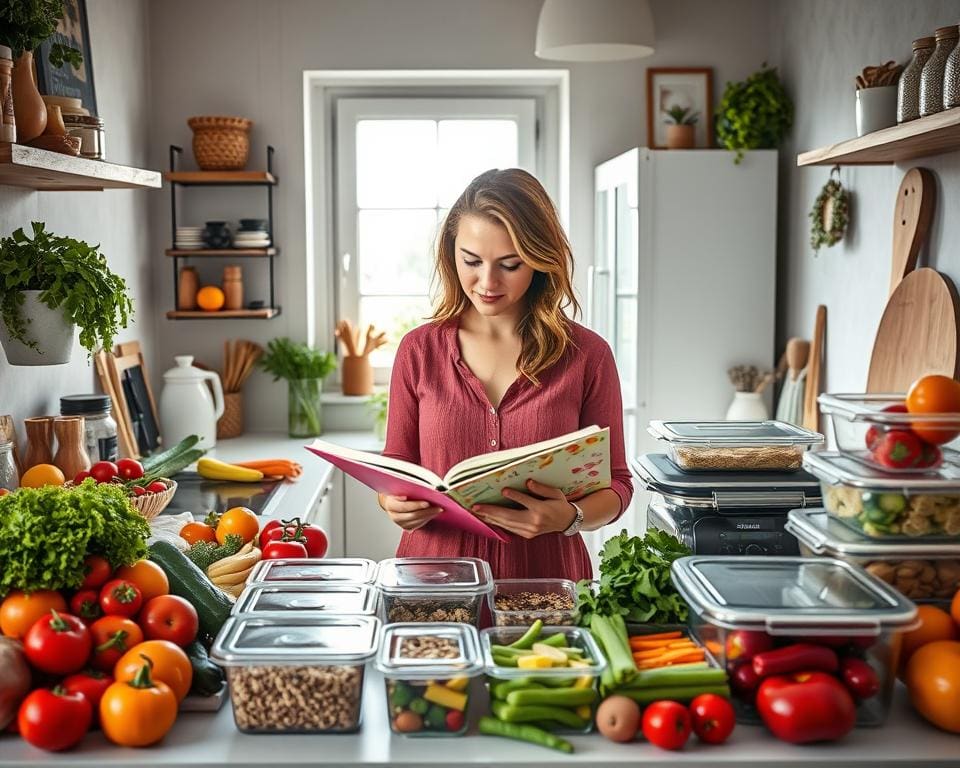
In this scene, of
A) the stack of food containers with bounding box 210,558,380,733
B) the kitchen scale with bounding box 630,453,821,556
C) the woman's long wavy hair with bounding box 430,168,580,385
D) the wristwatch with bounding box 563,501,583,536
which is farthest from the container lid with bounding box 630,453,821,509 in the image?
the stack of food containers with bounding box 210,558,380,733

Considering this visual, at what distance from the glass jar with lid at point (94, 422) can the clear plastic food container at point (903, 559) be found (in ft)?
6.72

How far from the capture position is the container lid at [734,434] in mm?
1928

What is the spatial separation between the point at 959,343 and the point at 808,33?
1.72 metres

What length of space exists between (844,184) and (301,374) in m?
2.13

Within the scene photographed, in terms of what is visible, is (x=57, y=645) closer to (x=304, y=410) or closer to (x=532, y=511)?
(x=532, y=511)

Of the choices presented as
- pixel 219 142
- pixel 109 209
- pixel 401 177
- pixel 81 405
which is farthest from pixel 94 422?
pixel 401 177

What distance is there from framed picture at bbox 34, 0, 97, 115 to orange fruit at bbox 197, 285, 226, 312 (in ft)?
2.92

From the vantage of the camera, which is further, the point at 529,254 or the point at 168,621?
the point at 529,254

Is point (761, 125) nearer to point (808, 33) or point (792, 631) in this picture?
point (808, 33)

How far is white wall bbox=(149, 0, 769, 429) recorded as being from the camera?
4.25 m

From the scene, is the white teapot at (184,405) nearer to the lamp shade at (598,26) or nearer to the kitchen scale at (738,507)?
the lamp shade at (598,26)

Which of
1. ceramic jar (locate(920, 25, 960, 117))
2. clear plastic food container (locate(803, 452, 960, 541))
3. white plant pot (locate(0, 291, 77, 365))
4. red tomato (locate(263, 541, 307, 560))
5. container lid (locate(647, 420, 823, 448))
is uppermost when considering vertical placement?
ceramic jar (locate(920, 25, 960, 117))

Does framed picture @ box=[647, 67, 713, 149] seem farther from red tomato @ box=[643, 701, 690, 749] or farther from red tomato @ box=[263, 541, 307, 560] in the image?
red tomato @ box=[643, 701, 690, 749]

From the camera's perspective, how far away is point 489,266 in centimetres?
200
